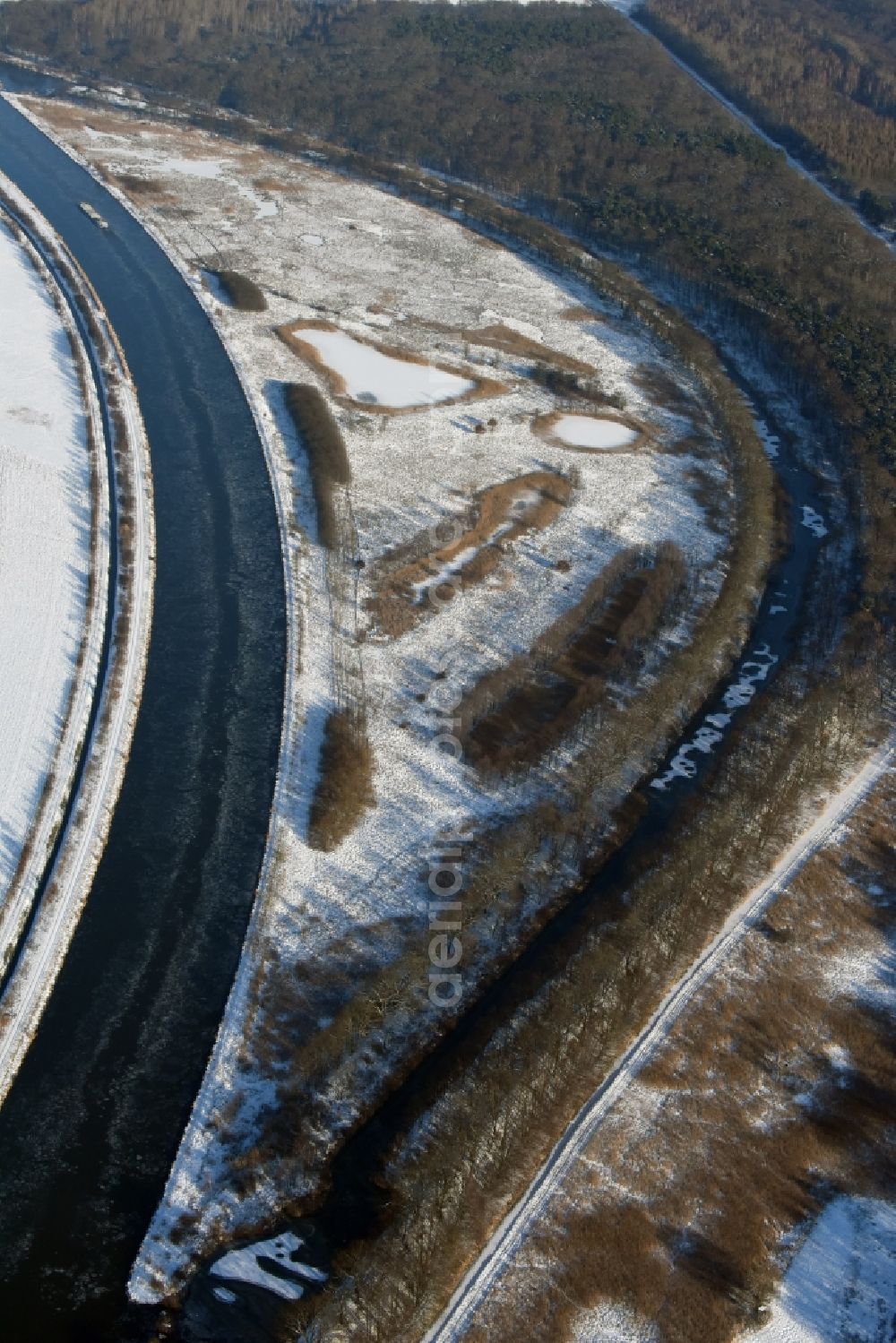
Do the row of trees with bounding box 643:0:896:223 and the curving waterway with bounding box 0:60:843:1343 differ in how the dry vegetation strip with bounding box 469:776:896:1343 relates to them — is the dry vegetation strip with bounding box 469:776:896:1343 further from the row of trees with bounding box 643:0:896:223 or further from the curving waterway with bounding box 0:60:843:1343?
the row of trees with bounding box 643:0:896:223

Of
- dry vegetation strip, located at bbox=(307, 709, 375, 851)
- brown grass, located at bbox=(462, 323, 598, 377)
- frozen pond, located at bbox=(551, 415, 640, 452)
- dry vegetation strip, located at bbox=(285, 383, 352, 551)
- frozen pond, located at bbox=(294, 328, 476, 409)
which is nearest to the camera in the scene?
dry vegetation strip, located at bbox=(307, 709, 375, 851)

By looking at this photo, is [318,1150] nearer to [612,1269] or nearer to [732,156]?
[612,1269]

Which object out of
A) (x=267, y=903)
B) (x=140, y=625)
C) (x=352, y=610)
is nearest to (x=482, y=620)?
(x=352, y=610)

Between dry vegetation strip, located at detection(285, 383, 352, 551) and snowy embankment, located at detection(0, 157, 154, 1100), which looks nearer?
snowy embankment, located at detection(0, 157, 154, 1100)

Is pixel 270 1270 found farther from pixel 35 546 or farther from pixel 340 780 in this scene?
pixel 35 546

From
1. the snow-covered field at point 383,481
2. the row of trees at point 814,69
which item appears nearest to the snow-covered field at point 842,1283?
the snow-covered field at point 383,481

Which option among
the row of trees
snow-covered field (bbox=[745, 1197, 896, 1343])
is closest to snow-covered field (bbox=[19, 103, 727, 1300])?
snow-covered field (bbox=[745, 1197, 896, 1343])

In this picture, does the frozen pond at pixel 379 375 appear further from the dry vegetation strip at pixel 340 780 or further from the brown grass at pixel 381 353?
the dry vegetation strip at pixel 340 780
